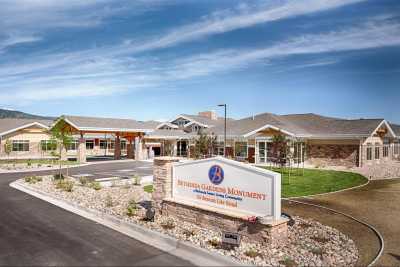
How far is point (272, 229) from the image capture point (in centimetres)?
872

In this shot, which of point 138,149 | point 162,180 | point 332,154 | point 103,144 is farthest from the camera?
point 103,144

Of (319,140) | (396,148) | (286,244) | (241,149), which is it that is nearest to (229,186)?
(286,244)

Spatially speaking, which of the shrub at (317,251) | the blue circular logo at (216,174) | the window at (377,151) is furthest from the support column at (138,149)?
the shrub at (317,251)

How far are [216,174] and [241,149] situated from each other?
2729 centimetres

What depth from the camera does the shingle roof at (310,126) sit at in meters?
32.6

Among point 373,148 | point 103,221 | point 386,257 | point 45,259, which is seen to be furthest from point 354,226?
point 373,148

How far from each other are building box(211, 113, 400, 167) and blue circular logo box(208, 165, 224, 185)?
2158 cm

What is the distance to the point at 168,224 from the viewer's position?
35.5 feet

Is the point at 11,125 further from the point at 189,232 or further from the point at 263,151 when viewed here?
the point at 189,232

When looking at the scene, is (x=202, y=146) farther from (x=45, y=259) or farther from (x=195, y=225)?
(x=45, y=259)

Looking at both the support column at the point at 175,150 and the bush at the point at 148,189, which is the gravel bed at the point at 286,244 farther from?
the support column at the point at 175,150

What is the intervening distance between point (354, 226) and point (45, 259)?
377 inches

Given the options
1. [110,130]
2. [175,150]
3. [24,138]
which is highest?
[110,130]

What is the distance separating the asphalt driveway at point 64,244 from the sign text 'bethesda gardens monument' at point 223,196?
2.28 m
